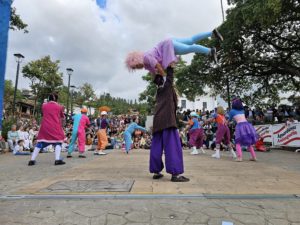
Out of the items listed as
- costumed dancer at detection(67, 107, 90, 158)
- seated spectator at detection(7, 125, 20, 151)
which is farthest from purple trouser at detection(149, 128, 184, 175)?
seated spectator at detection(7, 125, 20, 151)

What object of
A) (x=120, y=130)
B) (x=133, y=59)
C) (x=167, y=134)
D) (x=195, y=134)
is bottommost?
(x=167, y=134)

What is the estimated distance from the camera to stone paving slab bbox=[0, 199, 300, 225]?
6.99 feet

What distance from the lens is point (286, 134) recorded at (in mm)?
13531

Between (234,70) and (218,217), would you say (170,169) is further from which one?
(234,70)

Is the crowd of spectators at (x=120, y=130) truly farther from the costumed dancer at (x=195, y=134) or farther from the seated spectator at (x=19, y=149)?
the costumed dancer at (x=195, y=134)

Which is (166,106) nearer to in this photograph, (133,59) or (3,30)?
(133,59)

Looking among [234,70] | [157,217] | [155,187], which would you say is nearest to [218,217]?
[157,217]

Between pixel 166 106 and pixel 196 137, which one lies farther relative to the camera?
pixel 196 137

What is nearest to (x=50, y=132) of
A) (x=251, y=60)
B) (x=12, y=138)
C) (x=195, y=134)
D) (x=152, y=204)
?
(x=152, y=204)

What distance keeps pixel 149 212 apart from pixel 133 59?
2.49 m

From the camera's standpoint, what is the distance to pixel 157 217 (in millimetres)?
2213

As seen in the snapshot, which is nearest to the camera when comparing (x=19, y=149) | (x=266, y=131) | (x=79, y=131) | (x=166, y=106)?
(x=166, y=106)

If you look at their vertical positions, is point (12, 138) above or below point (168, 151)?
above

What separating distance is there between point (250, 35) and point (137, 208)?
17.4 metres
